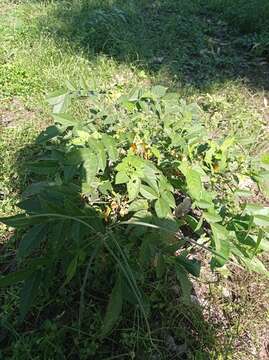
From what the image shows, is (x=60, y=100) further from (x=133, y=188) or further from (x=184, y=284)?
(x=184, y=284)

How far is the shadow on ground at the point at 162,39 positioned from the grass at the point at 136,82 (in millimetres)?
12

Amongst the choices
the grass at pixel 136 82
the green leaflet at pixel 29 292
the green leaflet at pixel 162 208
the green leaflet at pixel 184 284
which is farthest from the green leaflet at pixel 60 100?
the green leaflet at pixel 184 284

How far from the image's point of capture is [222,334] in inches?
80.4

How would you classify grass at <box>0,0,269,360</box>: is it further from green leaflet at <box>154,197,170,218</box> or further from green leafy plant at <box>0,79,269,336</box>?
green leaflet at <box>154,197,170,218</box>

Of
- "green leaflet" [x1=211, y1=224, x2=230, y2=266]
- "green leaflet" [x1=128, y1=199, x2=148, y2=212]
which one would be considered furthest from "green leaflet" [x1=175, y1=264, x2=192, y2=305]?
"green leaflet" [x1=128, y1=199, x2=148, y2=212]

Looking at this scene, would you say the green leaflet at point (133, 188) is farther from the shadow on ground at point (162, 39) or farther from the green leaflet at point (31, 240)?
the shadow on ground at point (162, 39)

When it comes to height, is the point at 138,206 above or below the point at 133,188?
below

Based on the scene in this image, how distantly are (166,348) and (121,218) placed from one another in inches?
24.0

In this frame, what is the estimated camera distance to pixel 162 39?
4570mm

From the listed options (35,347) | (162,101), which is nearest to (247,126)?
(162,101)

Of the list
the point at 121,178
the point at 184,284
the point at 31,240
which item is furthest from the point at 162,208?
the point at 31,240

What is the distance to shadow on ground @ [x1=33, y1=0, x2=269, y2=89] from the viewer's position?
4.16 meters

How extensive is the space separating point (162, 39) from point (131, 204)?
296 centimetres

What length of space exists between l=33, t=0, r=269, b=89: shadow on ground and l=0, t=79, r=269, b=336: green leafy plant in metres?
1.76
